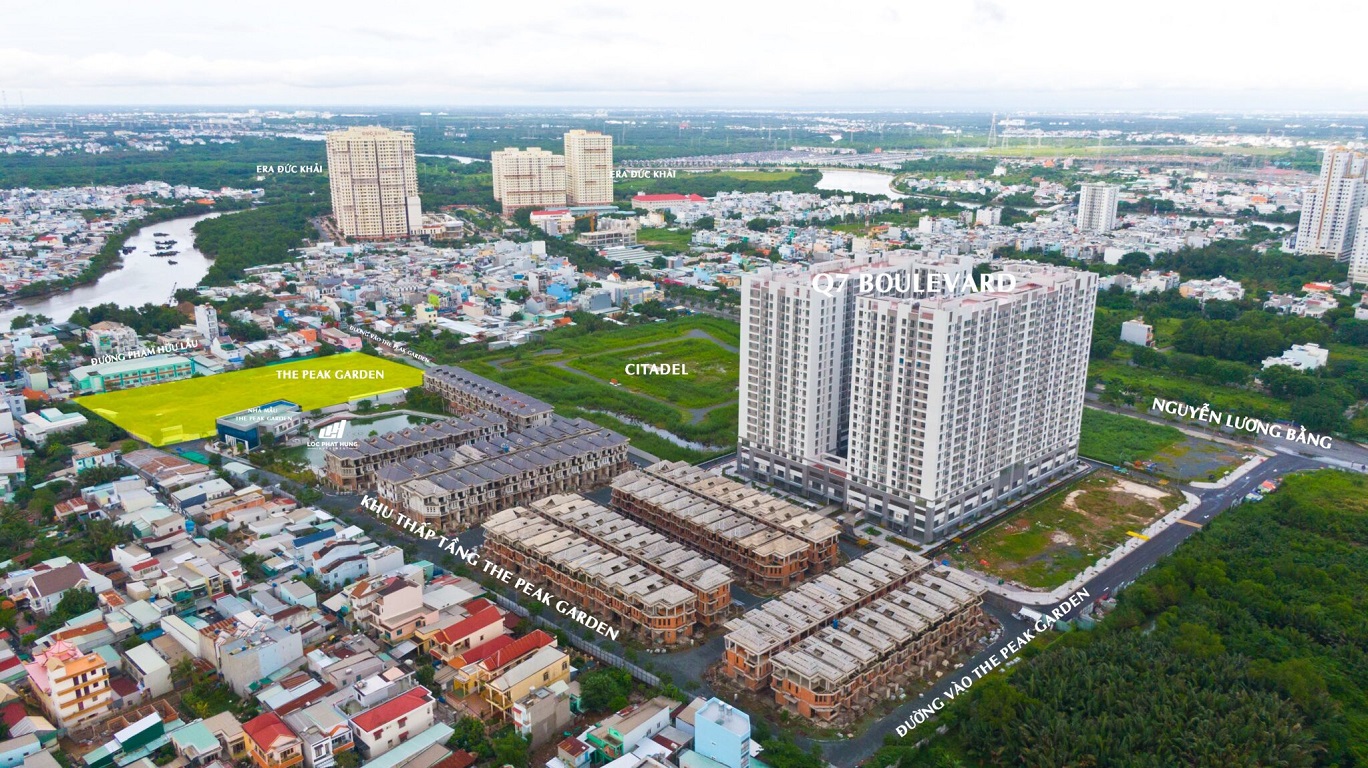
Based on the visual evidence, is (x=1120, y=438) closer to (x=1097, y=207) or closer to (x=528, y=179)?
(x=1097, y=207)

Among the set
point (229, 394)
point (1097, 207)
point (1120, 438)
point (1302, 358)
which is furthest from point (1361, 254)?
point (229, 394)

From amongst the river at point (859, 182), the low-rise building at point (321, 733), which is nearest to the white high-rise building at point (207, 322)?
the low-rise building at point (321, 733)

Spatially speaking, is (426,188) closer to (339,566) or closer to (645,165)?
(645,165)

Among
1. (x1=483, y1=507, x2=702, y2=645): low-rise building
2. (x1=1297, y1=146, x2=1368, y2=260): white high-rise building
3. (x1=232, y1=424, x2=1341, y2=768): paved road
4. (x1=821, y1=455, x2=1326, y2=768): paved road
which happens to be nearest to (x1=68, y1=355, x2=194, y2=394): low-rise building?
(x1=232, y1=424, x2=1341, y2=768): paved road

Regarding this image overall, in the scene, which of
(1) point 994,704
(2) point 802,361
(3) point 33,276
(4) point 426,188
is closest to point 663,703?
(1) point 994,704

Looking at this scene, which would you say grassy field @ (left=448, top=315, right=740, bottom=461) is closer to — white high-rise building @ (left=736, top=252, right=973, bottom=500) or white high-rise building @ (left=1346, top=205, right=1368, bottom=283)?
white high-rise building @ (left=736, top=252, right=973, bottom=500)
